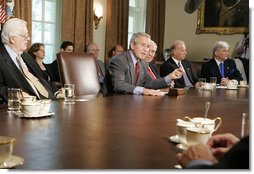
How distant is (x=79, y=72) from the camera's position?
3.20 m

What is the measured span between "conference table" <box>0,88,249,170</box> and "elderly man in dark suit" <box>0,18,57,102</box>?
0.56 meters

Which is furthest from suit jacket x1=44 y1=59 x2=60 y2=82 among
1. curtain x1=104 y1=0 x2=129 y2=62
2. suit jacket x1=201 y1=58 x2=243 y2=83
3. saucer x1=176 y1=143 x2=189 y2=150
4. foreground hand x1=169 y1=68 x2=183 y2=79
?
saucer x1=176 y1=143 x2=189 y2=150

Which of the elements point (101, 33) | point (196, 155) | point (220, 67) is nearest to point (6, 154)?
point (196, 155)

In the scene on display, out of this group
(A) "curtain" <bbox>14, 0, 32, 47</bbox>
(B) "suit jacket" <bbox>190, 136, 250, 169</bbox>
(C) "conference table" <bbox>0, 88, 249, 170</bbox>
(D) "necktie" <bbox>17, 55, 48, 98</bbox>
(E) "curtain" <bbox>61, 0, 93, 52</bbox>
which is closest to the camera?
(B) "suit jacket" <bbox>190, 136, 250, 169</bbox>

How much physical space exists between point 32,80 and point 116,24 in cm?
439

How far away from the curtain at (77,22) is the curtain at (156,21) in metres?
1.82

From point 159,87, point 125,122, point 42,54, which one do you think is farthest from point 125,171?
point 42,54

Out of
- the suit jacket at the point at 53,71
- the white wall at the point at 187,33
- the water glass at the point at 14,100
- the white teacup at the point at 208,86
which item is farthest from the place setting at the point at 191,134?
the white wall at the point at 187,33

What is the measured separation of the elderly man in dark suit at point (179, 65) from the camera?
4949 millimetres

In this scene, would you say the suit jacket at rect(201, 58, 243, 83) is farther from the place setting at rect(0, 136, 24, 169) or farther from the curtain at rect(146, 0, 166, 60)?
the place setting at rect(0, 136, 24, 169)

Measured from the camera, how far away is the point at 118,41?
285 inches

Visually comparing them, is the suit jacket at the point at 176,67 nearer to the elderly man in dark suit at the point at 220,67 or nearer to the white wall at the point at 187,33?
the elderly man in dark suit at the point at 220,67

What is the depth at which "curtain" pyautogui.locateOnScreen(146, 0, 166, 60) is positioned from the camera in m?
8.05

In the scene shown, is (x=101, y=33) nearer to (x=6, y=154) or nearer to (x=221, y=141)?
(x=221, y=141)
